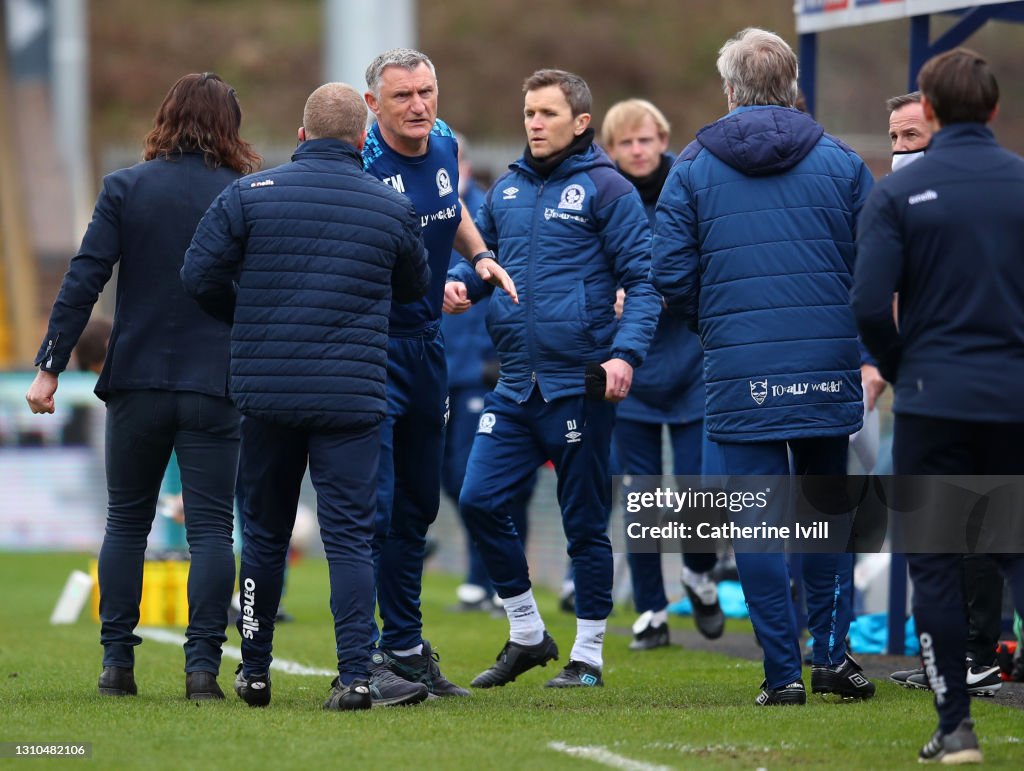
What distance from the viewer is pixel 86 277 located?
618 cm

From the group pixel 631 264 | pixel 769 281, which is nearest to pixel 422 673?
pixel 631 264

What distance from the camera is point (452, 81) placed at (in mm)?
42156

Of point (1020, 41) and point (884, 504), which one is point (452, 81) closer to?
point (1020, 41)

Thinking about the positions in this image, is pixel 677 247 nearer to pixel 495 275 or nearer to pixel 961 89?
pixel 495 275

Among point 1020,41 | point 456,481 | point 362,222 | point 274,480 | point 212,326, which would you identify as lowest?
point 456,481

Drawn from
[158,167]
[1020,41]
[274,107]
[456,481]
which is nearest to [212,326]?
[158,167]

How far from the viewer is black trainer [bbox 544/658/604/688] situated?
22.0 ft

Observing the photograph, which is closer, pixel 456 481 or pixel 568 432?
pixel 568 432

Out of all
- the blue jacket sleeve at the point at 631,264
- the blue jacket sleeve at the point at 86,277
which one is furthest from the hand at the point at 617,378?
the blue jacket sleeve at the point at 86,277

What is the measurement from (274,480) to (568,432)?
129cm

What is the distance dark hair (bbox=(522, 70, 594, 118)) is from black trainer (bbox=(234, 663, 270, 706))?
2.45 meters

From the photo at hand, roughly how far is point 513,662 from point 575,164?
6.36 ft

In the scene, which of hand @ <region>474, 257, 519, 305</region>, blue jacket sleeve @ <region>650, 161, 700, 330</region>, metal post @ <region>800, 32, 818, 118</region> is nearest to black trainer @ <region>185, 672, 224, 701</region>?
hand @ <region>474, 257, 519, 305</region>
